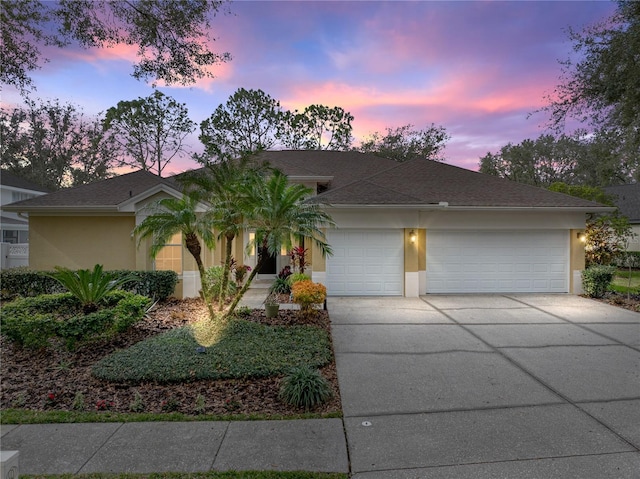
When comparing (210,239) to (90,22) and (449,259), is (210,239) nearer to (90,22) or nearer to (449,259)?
(90,22)

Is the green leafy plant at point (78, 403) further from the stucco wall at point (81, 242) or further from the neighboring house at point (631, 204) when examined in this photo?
the neighboring house at point (631, 204)

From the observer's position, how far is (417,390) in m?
5.07

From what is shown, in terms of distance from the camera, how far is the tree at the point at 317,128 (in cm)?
2825

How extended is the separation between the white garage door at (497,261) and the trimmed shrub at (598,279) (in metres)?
0.67

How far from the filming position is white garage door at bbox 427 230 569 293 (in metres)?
12.6

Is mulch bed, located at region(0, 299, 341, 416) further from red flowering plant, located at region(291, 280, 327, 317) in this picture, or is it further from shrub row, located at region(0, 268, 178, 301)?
shrub row, located at region(0, 268, 178, 301)

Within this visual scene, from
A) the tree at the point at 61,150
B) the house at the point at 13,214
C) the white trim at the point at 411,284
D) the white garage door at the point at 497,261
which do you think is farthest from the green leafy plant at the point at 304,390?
the tree at the point at 61,150

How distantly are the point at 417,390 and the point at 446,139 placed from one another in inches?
1163

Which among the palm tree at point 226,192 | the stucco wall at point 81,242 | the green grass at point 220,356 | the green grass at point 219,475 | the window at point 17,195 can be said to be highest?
the window at point 17,195

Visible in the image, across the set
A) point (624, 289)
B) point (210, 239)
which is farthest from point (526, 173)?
point (210, 239)

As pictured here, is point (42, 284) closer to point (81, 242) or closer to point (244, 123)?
point (81, 242)

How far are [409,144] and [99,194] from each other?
2514cm

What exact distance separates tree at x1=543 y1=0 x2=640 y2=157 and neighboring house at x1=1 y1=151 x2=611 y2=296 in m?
2.69

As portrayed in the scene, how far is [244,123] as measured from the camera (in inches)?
1081
